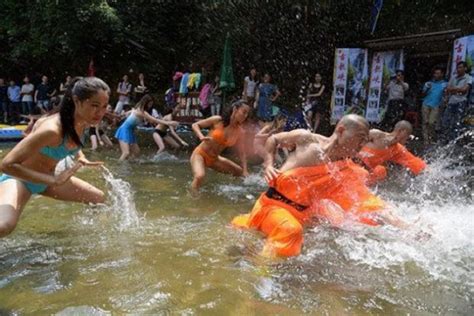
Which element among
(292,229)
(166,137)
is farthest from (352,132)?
(166,137)

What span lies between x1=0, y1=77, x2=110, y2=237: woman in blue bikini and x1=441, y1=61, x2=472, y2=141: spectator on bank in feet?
26.7

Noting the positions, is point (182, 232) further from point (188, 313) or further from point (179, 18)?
point (179, 18)

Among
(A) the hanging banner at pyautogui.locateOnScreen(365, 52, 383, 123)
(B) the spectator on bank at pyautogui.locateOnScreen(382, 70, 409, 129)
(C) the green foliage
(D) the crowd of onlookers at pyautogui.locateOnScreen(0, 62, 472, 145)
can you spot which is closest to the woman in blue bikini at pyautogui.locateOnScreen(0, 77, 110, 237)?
(D) the crowd of onlookers at pyautogui.locateOnScreen(0, 62, 472, 145)

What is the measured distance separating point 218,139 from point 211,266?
3.13 metres

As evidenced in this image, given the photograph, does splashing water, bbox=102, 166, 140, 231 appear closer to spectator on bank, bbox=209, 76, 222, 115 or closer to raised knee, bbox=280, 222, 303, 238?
raised knee, bbox=280, 222, 303, 238

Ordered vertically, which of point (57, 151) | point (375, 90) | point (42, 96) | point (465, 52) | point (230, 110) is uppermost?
point (465, 52)

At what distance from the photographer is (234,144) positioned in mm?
6895

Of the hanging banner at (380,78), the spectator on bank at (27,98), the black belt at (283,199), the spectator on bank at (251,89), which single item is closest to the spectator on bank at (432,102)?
the hanging banner at (380,78)

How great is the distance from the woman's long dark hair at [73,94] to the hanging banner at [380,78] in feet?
32.4

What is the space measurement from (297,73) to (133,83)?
699 cm

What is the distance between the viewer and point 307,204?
412 centimetres

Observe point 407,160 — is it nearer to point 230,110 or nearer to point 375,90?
point 230,110

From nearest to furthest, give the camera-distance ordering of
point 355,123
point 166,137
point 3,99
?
1. point 355,123
2. point 166,137
3. point 3,99

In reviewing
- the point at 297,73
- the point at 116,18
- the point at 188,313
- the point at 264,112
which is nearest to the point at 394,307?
the point at 188,313
